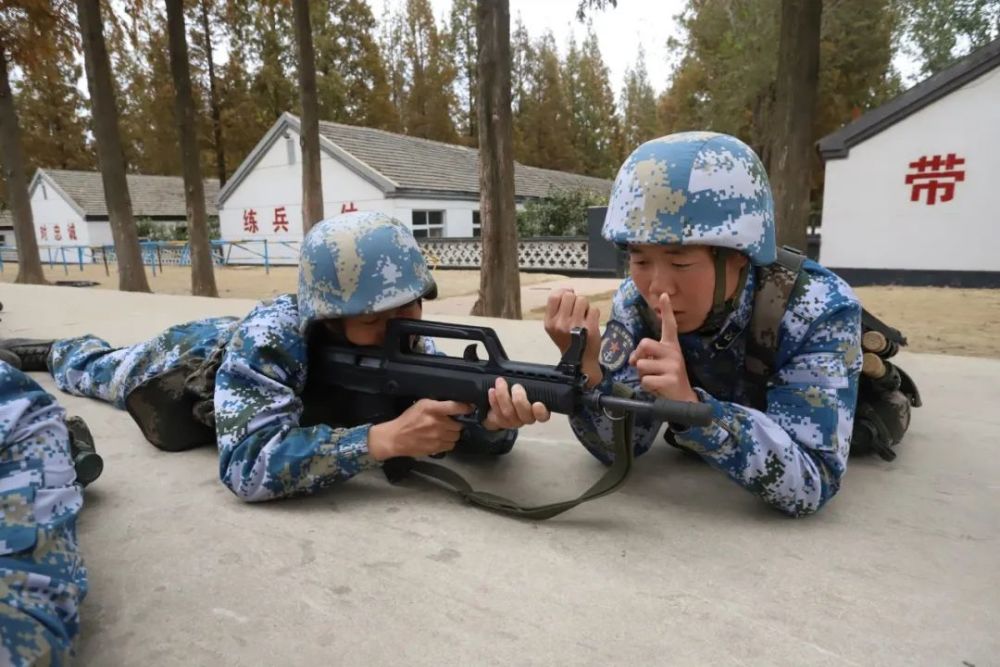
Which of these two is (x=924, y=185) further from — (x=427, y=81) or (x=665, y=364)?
(x=427, y=81)

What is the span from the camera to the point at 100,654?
1114mm

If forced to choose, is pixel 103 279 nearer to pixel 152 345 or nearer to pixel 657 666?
pixel 152 345

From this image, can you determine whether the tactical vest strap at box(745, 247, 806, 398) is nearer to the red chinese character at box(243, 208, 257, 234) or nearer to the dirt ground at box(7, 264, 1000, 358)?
the dirt ground at box(7, 264, 1000, 358)

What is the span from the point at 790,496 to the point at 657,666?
615 mm

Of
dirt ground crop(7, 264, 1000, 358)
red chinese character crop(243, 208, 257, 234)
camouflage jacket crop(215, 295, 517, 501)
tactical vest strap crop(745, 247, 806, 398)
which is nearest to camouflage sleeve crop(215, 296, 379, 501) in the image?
camouflage jacket crop(215, 295, 517, 501)

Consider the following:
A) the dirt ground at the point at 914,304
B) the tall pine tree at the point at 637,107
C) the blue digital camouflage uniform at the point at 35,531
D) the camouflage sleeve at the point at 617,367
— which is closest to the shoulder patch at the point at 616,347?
the camouflage sleeve at the point at 617,367

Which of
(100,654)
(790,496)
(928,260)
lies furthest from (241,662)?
(928,260)

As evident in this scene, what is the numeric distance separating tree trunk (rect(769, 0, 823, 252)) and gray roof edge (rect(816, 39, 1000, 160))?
424 centimetres

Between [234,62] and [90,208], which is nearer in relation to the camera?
[234,62]

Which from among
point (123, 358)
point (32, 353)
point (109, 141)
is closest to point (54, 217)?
point (109, 141)

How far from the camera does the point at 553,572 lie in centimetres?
137

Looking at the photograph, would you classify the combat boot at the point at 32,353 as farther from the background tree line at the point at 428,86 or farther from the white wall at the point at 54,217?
the white wall at the point at 54,217

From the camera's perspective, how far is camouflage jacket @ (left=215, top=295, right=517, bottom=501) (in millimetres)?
1613

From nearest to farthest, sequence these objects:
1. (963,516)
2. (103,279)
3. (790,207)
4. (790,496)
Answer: (790,496), (963,516), (790,207), (103,279)
